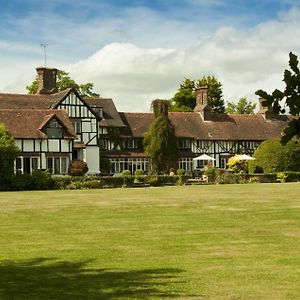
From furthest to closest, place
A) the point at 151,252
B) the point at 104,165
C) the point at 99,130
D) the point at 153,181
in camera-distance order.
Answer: the point at 99,130
the point at 104,165
the point at 153,181
the point at 151,252

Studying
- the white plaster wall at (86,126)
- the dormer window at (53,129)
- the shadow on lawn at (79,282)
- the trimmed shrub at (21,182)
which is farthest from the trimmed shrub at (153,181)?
Result: the shadow on lawn at (79,282)

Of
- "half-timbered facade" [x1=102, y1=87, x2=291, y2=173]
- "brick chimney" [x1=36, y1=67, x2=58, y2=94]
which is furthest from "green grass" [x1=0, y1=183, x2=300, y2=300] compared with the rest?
"half-timbered facade" [x1=102, y1=87, x2=291, y2=173]

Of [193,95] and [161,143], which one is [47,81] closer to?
[161,143]

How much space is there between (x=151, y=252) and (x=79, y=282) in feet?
10.6

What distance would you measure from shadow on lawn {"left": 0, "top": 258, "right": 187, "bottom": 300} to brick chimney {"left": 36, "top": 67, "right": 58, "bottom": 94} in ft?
166

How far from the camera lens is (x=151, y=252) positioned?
1373cm

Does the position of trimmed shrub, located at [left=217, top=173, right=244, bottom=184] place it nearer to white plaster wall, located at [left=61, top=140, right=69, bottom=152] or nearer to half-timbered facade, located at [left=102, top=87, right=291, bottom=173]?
white plaster wall, located at [left=61, top=140, right=69, bottom=152]

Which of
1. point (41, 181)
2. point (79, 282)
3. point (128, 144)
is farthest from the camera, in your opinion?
point (128, 144)

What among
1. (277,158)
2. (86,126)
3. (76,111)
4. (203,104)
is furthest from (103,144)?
(277,158)

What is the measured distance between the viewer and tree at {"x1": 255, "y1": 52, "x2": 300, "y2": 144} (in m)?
4.99

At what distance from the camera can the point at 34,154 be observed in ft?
166

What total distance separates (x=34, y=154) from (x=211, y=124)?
82.2ft

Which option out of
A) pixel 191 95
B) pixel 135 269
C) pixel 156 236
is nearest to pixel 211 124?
pixel 191 95

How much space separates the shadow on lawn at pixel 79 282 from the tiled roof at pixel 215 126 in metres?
51.9
